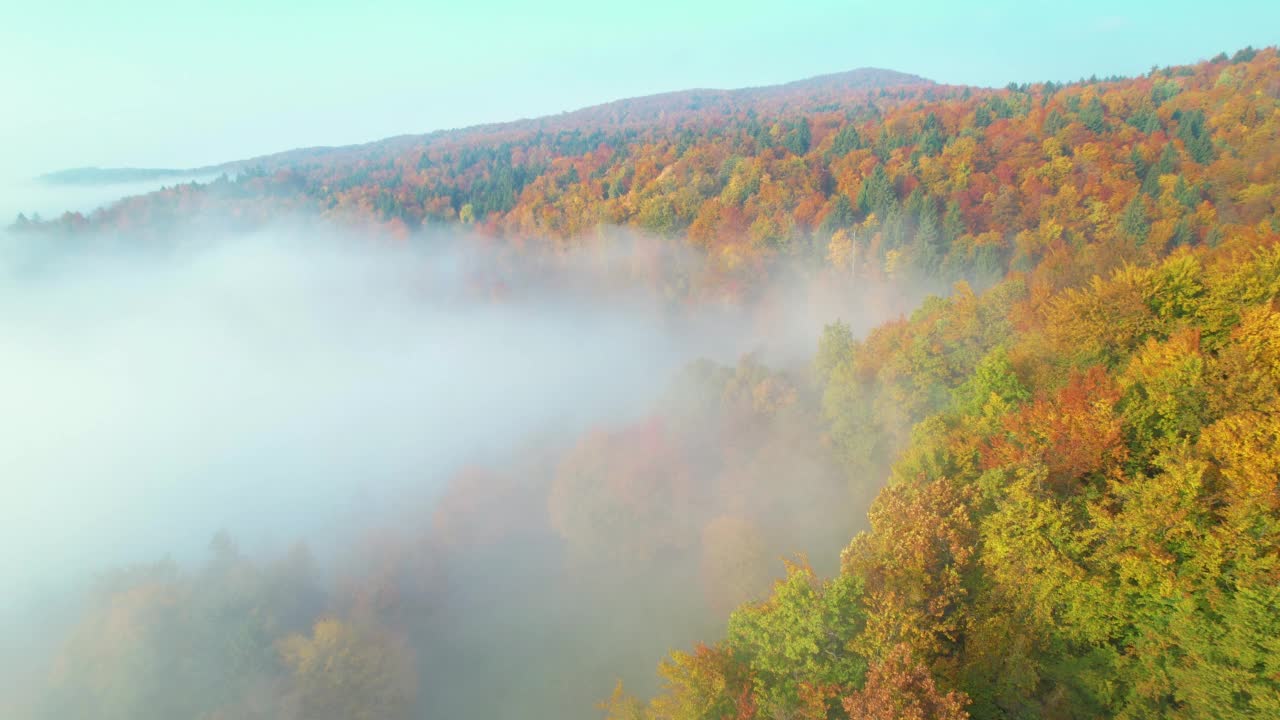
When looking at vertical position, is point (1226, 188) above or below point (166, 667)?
above

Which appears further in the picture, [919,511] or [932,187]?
[932,187]

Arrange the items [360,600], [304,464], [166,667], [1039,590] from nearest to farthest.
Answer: [1039,590], [166,667], [360,600], [304,464]

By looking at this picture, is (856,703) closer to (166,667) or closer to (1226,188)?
(166,667)

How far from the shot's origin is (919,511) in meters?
16.1

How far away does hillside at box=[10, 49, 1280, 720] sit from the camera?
41.2ft

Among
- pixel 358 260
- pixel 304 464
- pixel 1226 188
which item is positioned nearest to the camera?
pixel 1226 188

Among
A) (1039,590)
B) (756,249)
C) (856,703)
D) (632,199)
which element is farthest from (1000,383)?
(632,199)

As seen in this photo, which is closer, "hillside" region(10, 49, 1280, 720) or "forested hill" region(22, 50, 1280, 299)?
"hillside" region(10, 49, 1280, 720)

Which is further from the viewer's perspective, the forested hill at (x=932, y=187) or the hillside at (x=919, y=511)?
the forested hill at (x=932, y=187)

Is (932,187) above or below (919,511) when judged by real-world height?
above

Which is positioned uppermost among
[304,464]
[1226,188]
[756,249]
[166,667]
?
[1226,188]

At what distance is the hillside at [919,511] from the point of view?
12.6 m

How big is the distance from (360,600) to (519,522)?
12.4 meters

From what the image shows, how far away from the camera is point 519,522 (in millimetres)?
46344
